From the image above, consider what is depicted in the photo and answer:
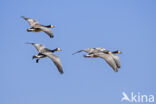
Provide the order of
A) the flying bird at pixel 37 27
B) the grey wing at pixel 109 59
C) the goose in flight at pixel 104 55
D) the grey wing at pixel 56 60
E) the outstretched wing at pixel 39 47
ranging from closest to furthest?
the grey wing at pixel 56 60 < the grey wing at pixel 109 59 < the goose in flight at pixel 104 55 < the flying bird at pixel 37 27 < the outstretched wing at pixel 39 47

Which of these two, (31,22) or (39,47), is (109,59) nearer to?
(39,47)

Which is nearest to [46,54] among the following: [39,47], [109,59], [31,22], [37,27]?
[39,47]

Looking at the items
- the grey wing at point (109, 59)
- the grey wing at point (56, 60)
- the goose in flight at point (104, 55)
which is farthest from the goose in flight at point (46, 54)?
the grey wing at point (109, 59)

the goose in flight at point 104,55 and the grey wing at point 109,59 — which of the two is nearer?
the grey wing at point 109,59

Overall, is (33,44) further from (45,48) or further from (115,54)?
(115,54)

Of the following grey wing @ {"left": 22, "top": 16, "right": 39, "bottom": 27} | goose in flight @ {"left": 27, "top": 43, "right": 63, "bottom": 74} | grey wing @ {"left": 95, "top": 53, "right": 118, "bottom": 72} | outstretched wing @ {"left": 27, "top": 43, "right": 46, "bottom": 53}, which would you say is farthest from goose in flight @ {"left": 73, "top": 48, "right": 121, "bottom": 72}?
grey wing @ {"left": 22, "top": 16, "right": 39, "bottom": 27}

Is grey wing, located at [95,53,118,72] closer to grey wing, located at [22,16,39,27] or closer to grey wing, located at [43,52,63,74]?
grey wing, located at [43,52,63,74]

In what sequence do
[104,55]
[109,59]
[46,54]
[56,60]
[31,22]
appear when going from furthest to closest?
1. [31,22]
2. [46,54]
3. [104,55]
4. [109,59]
5. [56,60]

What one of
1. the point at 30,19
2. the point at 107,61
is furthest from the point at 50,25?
the point at 107,61

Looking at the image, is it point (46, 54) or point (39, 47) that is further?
point (39, 47)

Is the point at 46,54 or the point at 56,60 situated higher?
the point at 46,54

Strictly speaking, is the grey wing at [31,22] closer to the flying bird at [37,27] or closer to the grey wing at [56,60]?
the flying bird at [37,27]

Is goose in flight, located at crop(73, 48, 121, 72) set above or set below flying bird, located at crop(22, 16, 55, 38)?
below

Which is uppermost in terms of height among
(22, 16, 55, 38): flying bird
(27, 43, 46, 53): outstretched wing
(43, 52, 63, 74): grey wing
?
(22, 16, 55, 38): flying bird
